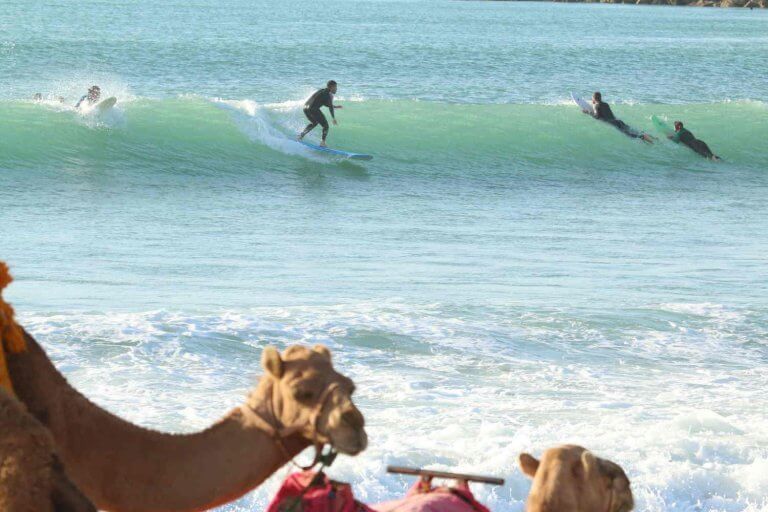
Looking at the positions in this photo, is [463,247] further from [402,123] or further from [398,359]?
[402,123]

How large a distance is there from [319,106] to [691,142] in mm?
7965

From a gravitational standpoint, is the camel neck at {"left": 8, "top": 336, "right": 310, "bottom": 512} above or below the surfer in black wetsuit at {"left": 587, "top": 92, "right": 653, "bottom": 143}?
above

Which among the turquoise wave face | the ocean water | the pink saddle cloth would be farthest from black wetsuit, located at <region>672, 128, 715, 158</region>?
the pink saddle cloth

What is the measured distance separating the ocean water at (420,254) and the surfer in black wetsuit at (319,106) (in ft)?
1.73

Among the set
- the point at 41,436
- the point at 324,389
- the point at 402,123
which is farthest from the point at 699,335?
the point at 402,123

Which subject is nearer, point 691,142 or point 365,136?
point 365,136

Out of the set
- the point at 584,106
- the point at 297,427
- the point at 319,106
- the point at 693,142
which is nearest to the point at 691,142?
the point at 693,142

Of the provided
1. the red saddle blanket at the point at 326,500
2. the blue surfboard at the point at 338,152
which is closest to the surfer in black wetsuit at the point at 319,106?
the blue surfboard at the point at 338,152

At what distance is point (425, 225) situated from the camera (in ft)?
65.4

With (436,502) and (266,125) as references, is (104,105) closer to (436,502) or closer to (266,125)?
(266,125)

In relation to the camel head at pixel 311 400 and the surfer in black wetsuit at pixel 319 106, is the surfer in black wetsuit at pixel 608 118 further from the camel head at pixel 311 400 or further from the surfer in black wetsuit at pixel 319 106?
the camel head at pixel 311 400

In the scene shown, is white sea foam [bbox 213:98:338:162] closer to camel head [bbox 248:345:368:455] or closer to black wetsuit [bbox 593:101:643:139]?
black wetsuit [bbox 593:101:643:139]

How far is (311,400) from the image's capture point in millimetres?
3875

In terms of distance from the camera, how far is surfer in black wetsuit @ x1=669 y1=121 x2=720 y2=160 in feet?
101
